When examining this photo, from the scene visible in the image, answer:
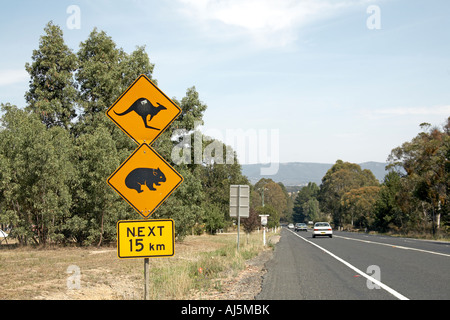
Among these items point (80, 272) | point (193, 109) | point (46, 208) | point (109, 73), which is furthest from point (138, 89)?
point (193, 109)

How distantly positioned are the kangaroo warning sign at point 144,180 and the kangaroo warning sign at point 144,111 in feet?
1.03

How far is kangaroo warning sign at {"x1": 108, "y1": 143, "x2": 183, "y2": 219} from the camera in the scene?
684cm

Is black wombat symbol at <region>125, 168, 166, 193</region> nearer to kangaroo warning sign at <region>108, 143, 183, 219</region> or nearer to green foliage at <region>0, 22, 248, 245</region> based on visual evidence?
kangaroo warning sign at <region>108, 143, 183, 219</region>

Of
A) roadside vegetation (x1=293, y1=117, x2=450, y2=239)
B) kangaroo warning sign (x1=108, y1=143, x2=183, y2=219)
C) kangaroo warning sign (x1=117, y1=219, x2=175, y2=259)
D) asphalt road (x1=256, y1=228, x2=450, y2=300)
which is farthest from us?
roadside vegetation (x1=293, y1=117, x2=450, y2=239)

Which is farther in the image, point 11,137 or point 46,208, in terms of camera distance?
point 11,137

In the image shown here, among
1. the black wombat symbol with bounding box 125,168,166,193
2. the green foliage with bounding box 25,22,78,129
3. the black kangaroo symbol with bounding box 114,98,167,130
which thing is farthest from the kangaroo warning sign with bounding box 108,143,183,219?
the green foliage with bounding box 25,22,78,129

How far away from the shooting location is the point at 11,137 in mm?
25281

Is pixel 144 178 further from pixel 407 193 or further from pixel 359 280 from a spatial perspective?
pixel 407 193

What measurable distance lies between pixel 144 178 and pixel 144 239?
921mm

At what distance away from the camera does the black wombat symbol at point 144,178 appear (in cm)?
686

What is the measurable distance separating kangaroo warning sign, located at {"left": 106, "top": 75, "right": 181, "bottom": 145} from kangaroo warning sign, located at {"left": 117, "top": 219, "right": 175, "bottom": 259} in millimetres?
1297

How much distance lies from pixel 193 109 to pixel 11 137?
16.0 meters

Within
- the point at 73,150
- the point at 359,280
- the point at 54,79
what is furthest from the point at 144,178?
the point at 54,79
